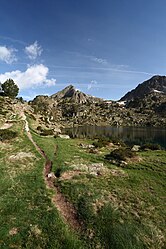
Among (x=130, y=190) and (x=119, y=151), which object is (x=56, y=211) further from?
(x=119, y=151)

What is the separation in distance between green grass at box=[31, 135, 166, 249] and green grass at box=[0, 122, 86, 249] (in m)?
1.91

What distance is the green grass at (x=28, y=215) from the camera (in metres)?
13.2

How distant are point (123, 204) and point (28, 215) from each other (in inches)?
329

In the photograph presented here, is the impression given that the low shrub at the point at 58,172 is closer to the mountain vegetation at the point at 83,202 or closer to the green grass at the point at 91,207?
the mountain vegetation at the point at 83,202

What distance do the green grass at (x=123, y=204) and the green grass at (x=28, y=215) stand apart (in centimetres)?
191

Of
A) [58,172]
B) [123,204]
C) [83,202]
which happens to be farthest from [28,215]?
[58,172]

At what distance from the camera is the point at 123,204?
17.4 metres

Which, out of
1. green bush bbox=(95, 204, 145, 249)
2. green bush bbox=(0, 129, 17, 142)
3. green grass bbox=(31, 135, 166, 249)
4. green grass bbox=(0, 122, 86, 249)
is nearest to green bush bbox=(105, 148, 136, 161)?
green grass bbox=(31, 135, 166, 249)

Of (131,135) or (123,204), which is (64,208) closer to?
(123,204)

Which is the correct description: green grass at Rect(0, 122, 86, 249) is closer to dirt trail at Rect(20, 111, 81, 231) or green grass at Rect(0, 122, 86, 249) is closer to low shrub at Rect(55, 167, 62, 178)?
dirt trail at Rect(20, 111, 81, 231)

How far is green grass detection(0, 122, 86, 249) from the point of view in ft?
43.2

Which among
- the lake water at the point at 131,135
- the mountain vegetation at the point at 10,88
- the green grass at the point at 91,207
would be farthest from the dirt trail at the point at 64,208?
the mountain vegetation at the point at 10,88

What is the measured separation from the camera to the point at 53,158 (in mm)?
31078

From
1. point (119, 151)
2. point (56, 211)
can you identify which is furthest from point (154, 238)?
point (119, 151)
